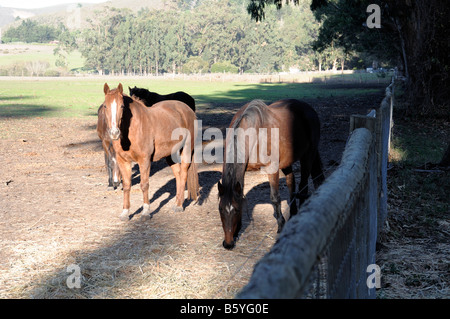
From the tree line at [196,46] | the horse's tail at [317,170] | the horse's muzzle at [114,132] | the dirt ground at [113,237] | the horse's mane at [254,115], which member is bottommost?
the dirt ground at [113,237]

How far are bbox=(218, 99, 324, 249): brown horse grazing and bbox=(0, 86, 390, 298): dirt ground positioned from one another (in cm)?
61

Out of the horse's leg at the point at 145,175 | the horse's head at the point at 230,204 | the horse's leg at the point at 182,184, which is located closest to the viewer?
the horse's head at the point at 230,204

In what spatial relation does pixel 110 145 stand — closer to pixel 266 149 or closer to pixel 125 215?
pixel 125 215

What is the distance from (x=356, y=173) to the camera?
2824 millimetres

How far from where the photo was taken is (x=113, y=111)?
6637mm

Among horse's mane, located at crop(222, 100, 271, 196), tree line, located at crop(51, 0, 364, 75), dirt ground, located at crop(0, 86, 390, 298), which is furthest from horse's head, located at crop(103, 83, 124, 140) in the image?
tree line, located at crop(51, 0, 364, 75)

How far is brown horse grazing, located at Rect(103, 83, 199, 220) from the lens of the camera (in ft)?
22.3

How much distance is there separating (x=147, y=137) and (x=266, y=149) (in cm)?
225

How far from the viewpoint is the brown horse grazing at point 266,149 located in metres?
5.54

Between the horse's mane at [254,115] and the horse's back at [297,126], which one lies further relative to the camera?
the horse's back at [297,126]

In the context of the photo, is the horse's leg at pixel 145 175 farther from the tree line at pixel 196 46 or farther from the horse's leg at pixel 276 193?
the tree line at pixel 196 46

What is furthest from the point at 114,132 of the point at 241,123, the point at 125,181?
the point at 241,123

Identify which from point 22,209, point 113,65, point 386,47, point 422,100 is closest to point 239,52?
point 113,65

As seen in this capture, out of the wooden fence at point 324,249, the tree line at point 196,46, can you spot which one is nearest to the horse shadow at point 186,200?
the wooden fence at point 324,249
